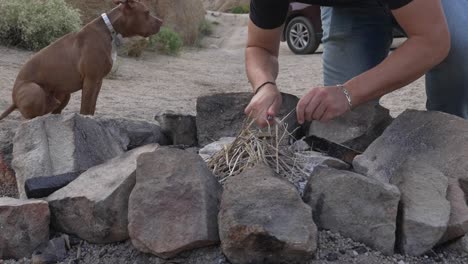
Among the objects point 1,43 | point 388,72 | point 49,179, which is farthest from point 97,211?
point 1,43

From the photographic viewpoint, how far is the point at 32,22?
878cm

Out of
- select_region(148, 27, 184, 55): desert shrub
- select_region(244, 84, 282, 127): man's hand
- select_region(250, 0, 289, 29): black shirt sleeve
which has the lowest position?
select_region(148, 27, 184, 55): desert shrub

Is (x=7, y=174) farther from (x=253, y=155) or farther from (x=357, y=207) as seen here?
(x=357, y=207)

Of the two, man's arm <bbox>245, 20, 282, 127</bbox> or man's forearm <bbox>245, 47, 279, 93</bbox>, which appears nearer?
man's arm <bbox>245, 20, 282, 127</bbox>

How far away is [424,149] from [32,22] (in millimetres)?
7328

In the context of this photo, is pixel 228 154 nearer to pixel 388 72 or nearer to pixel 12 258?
pixel 388 72

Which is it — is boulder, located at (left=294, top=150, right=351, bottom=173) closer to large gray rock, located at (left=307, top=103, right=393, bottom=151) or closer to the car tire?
large gray rock, located at (left=307, top=103, right=393, bottom=151)

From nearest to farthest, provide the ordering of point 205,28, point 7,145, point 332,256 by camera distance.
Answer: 1. point 332,256
2. point 7,145
3. point 205,28

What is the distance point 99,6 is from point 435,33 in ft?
30.6

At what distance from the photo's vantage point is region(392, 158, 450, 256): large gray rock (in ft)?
6.75

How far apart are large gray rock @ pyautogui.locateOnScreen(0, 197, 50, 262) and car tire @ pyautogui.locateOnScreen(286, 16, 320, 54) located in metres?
10.9

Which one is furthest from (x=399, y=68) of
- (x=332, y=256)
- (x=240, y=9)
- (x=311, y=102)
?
(x=240, y=9)

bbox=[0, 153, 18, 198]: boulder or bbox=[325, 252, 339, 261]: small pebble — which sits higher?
bbox=[325, 252, 339, 261]: small pebble

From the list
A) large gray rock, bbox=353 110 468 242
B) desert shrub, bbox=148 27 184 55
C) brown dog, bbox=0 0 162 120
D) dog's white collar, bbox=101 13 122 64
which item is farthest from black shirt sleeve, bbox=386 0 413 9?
desert shrub, bbox=148 27 184 55
